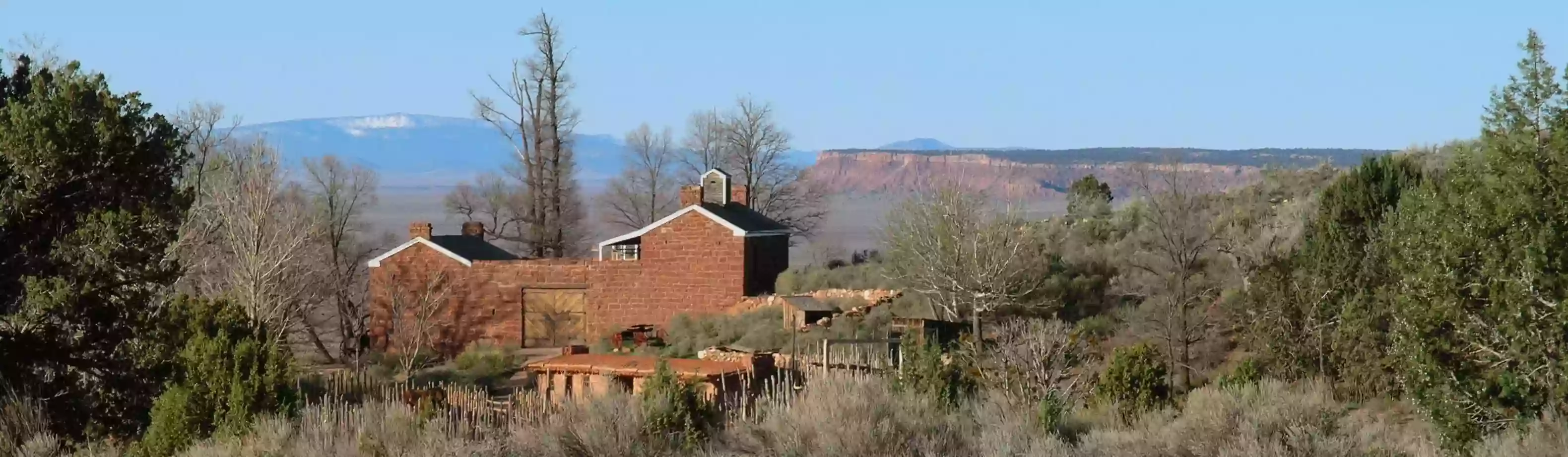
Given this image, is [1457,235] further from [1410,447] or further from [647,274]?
[647,274]

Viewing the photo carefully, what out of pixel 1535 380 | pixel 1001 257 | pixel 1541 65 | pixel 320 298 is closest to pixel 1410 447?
pixel 1535 380

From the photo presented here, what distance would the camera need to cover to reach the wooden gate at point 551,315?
35.4 metres

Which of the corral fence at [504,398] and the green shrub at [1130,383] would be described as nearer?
the corral fence at [504,398]

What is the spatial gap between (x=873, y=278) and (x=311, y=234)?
14.3 meters

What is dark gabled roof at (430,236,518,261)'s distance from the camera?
3628cm

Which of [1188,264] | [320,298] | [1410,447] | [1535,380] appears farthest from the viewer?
[320,298]

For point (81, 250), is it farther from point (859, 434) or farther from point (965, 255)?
point (965, 255)

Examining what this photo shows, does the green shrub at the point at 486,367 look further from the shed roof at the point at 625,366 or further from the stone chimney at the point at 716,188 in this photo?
the stone chimney at the point at 716,188

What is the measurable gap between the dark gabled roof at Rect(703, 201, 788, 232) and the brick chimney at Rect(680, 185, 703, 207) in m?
0.21

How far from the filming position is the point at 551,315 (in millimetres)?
35594

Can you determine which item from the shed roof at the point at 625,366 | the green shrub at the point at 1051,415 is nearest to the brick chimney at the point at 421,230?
the shed roof at the point at 625,366

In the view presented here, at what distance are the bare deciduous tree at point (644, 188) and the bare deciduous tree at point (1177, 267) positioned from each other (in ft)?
79.3

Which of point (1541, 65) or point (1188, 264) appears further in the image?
point (1188, 264)

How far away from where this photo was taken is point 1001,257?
105 feet
